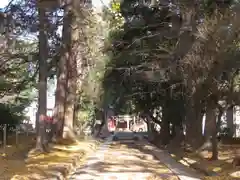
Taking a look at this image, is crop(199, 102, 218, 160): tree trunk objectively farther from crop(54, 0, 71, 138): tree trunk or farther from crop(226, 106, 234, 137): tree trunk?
crop(226, 106, 234, 137): tree trunk

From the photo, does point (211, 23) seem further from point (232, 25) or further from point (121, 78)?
point (121, 78)

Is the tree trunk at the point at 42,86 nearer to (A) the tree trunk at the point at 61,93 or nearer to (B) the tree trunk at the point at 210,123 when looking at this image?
(A) the tree trunk at the point at 61,93

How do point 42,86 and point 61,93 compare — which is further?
point 61,93

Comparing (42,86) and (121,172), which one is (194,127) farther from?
(121,172)

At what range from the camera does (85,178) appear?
13289 mm

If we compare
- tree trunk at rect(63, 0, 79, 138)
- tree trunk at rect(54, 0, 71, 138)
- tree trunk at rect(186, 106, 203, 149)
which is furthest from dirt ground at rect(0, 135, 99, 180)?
tree trunk at rect(63, 0, 79, 138)

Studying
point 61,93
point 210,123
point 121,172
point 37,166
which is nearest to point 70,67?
point 61,93

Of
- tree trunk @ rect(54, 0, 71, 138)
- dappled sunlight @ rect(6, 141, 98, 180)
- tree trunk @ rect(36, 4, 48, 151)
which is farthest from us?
tree trunk @ rect(54, 0, 71, 138)

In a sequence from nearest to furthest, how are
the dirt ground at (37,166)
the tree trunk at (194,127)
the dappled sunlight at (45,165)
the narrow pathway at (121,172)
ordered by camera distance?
the dirt ground at (37,166)
the dappled sunlight at (45,165)
the narrow pathway at (121,172)
the tree trunk at (194,127)

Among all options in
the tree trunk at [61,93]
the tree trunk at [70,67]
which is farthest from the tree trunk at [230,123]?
the tree trunk at [61,93]

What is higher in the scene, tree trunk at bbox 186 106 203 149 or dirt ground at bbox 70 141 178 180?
tree trunk at bbox 186 106 203 149

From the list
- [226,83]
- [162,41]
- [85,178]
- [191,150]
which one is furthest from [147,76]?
[85,178]

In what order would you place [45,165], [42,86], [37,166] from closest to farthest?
[37,166]
[45,165]
[42,86]

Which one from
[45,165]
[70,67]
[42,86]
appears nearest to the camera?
[45,165]
